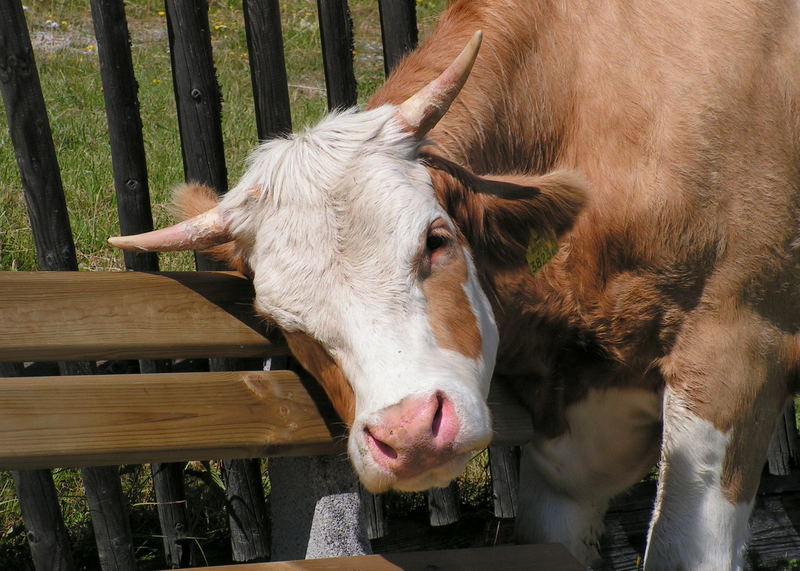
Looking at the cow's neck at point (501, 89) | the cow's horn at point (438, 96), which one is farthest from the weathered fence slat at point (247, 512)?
the cow's horn at point (438, 96)

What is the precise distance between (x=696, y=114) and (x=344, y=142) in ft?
3.59

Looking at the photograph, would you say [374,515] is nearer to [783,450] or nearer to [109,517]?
[109,517]

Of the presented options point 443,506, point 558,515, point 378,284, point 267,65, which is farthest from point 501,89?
point 443,506

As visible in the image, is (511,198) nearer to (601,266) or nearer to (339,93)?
(601,266)

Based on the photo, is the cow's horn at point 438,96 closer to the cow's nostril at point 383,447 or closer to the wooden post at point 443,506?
the cow's nostril at point 383,447

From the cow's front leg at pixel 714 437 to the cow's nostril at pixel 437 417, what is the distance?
1.20 m

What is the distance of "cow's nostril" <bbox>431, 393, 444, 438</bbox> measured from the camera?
6.85 feet

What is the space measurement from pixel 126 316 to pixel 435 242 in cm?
81

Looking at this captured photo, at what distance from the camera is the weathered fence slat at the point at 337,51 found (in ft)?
11.7

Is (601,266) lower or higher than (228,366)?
higher

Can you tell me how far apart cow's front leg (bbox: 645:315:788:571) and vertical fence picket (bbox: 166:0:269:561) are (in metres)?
1.49

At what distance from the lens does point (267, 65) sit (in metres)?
3.34

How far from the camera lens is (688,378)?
3025 mm

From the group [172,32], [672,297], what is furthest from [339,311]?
[172,32]
